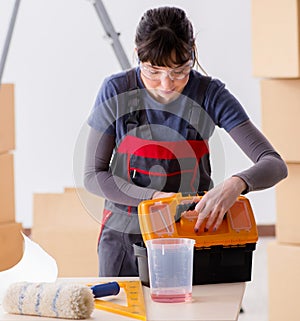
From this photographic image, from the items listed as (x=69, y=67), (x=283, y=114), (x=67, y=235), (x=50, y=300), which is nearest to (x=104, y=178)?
(x=50, y=300)

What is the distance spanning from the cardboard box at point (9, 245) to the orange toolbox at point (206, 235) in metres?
1.64

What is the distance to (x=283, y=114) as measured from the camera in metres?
2.33

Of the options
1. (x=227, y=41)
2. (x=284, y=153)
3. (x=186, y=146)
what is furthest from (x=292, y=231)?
(x=227, y=41)

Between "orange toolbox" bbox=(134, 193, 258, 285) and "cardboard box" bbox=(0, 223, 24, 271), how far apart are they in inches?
64.5

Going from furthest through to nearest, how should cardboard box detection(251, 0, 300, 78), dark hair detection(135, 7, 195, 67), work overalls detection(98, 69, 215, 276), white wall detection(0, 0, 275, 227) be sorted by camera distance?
white wall detection(0, 0, 275, 227)
cardboard box detection(251, 0, 300, 78)
work overalls detection(98, 69, 215, 276)
dark hair detection(135, 7, 195, 67)

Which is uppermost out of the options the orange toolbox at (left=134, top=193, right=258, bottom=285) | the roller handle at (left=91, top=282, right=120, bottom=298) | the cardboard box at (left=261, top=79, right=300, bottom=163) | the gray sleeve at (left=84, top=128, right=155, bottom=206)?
the cardboard box at (left=261, top=79, right=300, bottom=163)

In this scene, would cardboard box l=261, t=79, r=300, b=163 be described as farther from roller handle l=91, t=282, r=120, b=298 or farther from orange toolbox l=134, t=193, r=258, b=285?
roller handle l=91, t=282, r=120, b=298

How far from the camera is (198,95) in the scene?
60.9 inches

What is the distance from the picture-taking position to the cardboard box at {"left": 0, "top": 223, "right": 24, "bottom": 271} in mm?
2932

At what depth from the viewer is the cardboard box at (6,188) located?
2.99 metres

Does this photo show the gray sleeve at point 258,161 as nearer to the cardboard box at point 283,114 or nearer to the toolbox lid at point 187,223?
the toolbox lid at point 187,223

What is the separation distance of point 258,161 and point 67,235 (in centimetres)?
153

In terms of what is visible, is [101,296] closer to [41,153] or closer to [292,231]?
[292,231]

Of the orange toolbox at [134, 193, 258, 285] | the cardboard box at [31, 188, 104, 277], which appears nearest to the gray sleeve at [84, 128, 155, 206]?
the orange toolbox at [134, 193, 258, 285]
